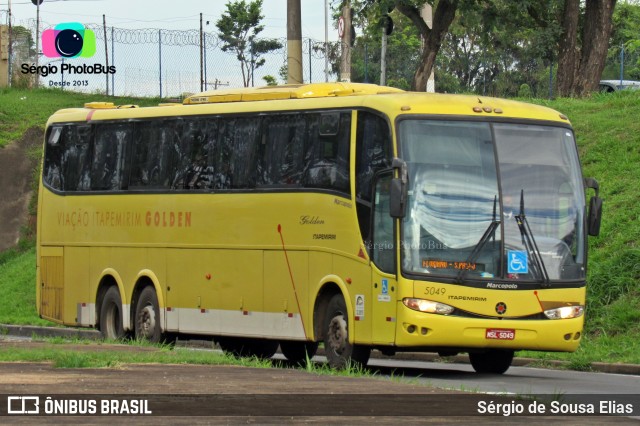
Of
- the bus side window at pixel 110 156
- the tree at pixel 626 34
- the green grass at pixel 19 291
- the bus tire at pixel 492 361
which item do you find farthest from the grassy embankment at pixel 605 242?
the tree at pixel 626 34

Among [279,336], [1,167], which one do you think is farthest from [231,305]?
[1,167]

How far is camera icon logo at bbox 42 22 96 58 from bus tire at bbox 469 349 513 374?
106 feet

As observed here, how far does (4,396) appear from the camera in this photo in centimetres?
1143

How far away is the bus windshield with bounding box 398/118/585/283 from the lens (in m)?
17.7

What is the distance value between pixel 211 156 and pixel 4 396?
10.5 meters

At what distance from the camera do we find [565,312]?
18.2 metres

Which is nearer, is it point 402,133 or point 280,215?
point 402,133

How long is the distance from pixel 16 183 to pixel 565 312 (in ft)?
83.5

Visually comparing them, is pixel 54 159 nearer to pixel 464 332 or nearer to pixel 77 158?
pixel 77 158

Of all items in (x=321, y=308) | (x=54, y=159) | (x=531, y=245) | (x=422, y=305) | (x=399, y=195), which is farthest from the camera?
(x=54, y=159)

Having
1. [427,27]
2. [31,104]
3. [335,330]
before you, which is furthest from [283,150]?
[31,104]

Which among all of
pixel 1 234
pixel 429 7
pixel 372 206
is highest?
pixel 429 7

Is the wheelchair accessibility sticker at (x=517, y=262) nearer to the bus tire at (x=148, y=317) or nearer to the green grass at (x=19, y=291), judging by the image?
the bus tire at (x=148, y=317)

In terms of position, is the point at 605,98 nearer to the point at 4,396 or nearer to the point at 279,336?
the point at 279,336
